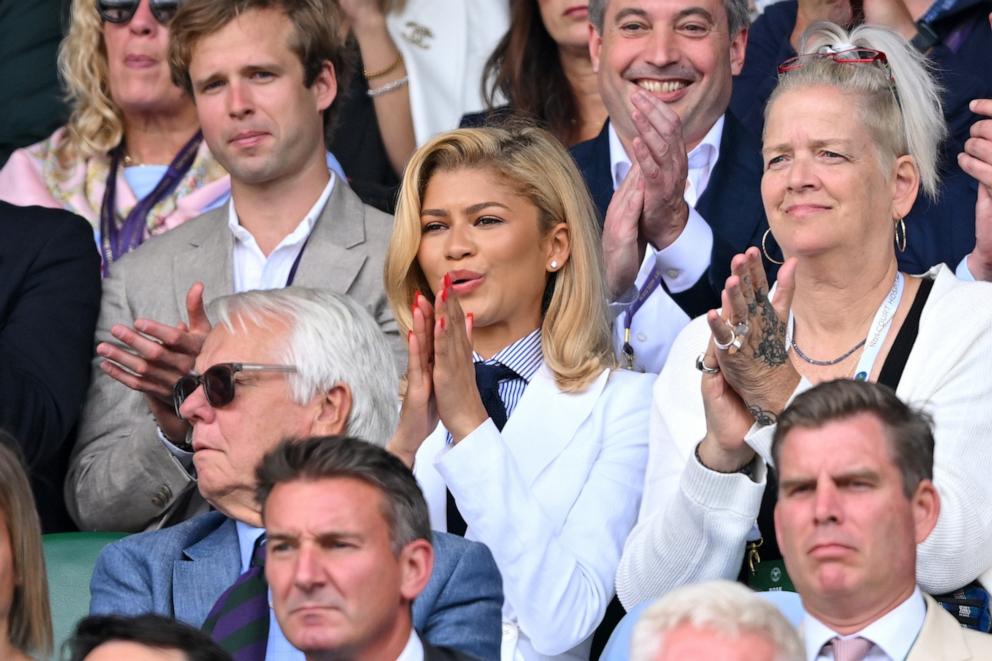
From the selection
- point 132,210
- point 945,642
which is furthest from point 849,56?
point 132,210

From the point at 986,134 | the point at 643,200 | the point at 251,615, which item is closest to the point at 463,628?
the point at 251,615

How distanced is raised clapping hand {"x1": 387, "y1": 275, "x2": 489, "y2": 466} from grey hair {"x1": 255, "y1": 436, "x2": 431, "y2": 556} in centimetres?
56

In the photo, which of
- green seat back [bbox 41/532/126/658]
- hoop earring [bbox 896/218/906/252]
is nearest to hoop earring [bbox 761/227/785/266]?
hoop earring [bbox 896/218/906/252]

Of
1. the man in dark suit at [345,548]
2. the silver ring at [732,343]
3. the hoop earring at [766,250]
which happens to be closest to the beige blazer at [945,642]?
the silver ring at [732,343]

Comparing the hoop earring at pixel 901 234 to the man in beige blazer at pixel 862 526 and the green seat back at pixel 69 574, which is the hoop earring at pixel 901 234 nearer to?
the man in beige blazer at pixel 862 526

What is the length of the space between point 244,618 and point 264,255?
5.50 feet

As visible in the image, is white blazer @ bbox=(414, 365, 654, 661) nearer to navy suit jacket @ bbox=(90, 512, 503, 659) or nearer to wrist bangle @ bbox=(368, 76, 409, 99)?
navy suit jacket @ bbox=(90, 512, 503, 659)

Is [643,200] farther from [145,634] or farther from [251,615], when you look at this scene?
[145,634]

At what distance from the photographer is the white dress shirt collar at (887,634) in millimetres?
3537

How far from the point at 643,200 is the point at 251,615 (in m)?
1.48

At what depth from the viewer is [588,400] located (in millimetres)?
4559

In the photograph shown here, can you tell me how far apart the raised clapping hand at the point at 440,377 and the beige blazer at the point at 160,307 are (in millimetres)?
759

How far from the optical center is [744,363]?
12.9 ft

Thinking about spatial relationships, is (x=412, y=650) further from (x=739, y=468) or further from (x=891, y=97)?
(x=891, y=97)
